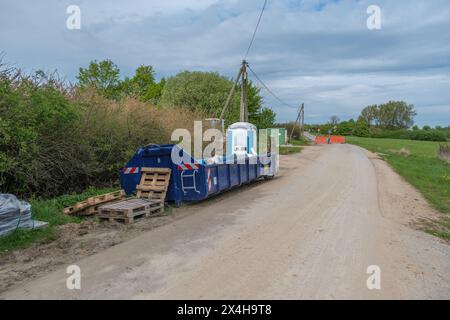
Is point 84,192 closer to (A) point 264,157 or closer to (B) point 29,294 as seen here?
(B) point 29,294

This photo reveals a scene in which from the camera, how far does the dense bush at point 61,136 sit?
7.52 m

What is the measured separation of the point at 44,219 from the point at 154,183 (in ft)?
8.40

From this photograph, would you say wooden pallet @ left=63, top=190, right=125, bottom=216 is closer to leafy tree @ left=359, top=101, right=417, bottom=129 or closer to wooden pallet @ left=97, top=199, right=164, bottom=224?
wooden pallet @ left=97, top=199, right=164, bottom=224

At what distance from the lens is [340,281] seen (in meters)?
4.42

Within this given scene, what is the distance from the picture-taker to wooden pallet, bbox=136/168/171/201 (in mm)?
8672

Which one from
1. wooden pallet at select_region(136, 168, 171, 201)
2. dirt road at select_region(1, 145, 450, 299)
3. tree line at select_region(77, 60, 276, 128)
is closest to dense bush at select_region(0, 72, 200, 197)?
wooden pallet at select_region(136, 168, 171, 201)

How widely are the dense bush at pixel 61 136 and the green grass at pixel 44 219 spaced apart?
2.09ft

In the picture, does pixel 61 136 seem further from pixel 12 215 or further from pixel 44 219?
pixel 12 215

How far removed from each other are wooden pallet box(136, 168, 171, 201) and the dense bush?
74.2 inches

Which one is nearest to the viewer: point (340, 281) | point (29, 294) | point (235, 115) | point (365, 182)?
point (29, 294)

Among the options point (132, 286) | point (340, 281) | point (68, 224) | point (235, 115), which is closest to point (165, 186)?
point (68, 224)

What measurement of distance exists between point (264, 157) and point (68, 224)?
8278 millimetres

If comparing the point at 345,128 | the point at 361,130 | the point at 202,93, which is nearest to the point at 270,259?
the point at 202,93

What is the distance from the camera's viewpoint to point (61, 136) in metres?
9.15
